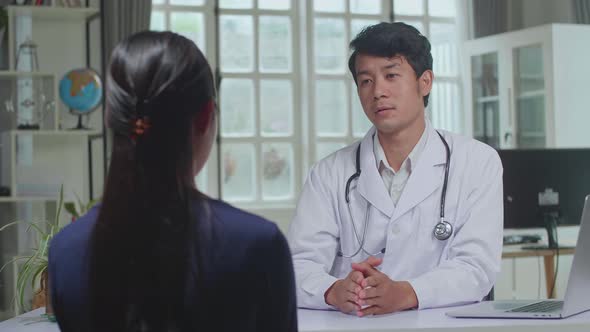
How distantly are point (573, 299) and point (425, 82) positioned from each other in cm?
79

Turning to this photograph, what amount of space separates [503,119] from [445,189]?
4219mm

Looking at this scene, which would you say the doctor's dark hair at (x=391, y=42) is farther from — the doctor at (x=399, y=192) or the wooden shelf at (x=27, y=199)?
the wooden shelf at (x=27, y=199)

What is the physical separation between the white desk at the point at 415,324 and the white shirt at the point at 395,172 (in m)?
0.53

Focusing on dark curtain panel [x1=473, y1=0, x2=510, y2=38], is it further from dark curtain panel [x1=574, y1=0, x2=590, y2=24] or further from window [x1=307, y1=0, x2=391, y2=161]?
window [x1=307, y1=0, x2=391, y2=161]

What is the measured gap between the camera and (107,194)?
39.9 inches

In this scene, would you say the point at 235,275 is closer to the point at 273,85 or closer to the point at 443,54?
the point at 273,85

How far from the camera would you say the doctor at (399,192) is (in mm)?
2221

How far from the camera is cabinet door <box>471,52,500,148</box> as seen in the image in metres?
6.40

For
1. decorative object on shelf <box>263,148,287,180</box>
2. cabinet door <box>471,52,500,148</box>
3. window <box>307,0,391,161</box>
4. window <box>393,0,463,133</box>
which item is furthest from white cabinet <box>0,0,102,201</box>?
cabinet door <box>471,52,500,148</box>

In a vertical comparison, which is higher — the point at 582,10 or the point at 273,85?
the point at 582,10

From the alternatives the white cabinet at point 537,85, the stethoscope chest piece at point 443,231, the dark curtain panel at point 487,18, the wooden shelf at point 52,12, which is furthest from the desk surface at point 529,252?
the wooden shelf at point 52,12

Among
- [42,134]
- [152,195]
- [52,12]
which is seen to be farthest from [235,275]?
[52,12]

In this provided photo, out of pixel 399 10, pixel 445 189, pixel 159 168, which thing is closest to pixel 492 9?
pixel 399 10

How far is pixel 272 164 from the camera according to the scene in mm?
6371
